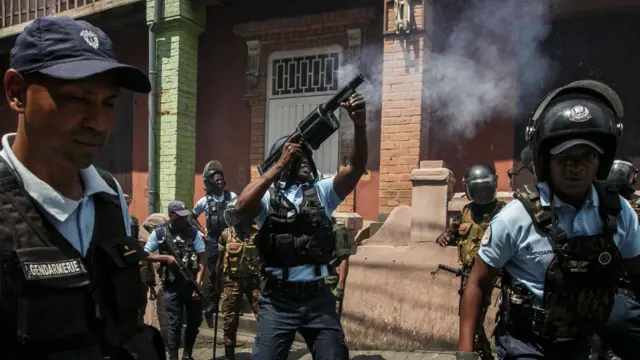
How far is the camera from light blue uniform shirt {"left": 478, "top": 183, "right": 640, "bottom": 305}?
2.22 m

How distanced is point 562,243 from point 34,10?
10.6 m

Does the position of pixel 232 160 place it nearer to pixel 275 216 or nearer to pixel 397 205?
pixel 397 205

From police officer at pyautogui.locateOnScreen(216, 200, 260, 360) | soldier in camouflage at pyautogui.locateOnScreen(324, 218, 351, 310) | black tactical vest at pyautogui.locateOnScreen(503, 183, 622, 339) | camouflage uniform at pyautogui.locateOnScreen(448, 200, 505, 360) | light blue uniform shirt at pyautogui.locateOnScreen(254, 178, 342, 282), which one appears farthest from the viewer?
police officer at pyautogui.locateOnScreen(216, 200, 260, 360)

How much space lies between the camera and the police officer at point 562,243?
2146 mm

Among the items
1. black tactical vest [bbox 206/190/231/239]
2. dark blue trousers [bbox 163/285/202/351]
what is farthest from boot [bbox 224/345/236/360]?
black tactical vest [bbox 206/190/231/239]

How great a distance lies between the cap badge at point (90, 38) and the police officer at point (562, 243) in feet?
5.78

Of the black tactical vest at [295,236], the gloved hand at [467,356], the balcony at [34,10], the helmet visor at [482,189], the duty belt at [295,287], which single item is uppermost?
the balcony at [34,10]

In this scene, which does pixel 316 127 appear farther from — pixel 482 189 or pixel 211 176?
pixel 211 176

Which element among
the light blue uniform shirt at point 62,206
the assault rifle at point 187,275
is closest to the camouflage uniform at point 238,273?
the assault rifle at point 187,275

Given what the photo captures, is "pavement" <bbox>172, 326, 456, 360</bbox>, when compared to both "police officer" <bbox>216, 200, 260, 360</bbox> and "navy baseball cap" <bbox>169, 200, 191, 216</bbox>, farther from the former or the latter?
"navy baseball cap" <bbox>169, 200, 191, 216</bbox>

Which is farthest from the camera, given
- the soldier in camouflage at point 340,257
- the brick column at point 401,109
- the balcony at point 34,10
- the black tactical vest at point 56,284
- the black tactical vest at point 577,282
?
the balcony at point 34,10

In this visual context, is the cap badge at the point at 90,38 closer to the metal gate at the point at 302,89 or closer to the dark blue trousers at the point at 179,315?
the dark blue trousers at the point at 179,315

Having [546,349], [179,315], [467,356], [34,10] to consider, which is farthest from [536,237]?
[34,10]

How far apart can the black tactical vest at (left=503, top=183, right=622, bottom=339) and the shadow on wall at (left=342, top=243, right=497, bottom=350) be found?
3.25 meters
